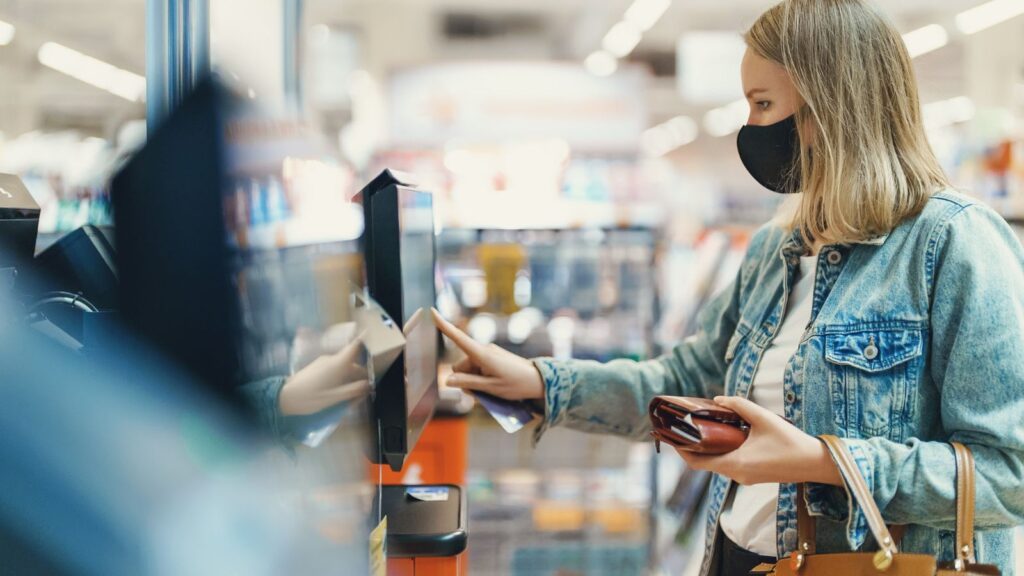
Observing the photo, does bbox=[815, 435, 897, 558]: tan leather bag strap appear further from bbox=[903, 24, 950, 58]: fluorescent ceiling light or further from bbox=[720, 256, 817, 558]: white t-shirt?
bbox=[903, 24, 950, 58]: fluorescent ceiling light

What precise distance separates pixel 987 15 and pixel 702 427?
993cm

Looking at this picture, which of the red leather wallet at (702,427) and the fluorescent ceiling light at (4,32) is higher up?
the fluorescent ceiling light at (4,32)

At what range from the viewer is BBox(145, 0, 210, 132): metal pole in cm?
142

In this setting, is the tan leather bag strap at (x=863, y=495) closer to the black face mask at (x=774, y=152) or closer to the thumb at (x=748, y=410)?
the thumb at (x=748, y=410)

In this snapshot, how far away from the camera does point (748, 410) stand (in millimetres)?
1305

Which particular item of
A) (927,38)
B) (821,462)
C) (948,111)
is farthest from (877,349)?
(948,111)

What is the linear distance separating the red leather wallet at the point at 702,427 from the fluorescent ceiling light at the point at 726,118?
544 inches

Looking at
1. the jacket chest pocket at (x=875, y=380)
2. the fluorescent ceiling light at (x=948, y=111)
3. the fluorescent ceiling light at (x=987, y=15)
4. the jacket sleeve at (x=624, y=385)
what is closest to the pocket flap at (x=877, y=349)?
the jacket chest pocket at (x=875, y=380)

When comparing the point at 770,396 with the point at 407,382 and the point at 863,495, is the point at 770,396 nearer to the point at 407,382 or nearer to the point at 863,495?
the point at 863,495

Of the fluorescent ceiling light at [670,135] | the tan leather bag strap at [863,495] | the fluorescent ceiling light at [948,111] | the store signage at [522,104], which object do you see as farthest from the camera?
the fluorescent ceiling light at [670,135]

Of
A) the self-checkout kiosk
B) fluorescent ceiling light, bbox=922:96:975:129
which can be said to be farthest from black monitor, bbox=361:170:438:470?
fluorescent ceiling light, bbox=922:96:975:129

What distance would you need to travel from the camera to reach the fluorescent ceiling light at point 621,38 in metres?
9.99

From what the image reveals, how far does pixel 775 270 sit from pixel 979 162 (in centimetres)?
525

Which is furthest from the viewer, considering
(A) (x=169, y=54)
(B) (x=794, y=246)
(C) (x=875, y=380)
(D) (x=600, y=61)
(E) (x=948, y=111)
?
(E) (x=948, y=111)
